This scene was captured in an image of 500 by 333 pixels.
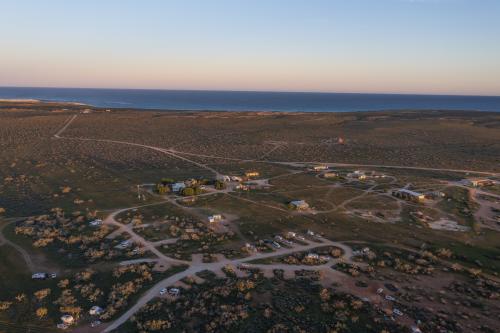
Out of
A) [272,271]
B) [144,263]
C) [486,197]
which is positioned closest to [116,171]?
[144,263]

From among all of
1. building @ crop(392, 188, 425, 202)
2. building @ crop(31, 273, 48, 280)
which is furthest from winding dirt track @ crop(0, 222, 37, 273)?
building @ crop(392, 188, 425, 202)

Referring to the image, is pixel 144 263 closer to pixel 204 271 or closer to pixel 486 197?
pixel 204 271

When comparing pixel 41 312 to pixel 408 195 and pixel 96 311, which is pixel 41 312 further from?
pixel 408 195

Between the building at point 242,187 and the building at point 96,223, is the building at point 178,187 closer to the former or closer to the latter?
the building at point 242,187

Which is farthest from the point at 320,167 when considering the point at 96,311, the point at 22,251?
the point at 96,311

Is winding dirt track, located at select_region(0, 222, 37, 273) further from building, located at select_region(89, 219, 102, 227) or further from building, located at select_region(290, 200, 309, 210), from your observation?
building, located at select_region(290, 200, 309, 210)

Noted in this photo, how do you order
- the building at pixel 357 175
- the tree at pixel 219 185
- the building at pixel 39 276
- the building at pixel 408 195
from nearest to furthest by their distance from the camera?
the building at pixel 39 276
the building at pixel 408 195
the tree at pixel 219 185
the building at pixel 357 175

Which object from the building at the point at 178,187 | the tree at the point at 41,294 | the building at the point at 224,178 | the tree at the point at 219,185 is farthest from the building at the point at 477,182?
the tree at the point at 41,294

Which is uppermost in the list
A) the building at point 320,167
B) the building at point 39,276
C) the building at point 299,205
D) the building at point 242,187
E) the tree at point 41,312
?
the building at point 320,167
